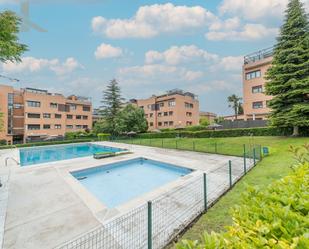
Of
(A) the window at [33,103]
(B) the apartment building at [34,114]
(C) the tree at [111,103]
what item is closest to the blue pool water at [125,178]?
(C) the tree at [111,103]

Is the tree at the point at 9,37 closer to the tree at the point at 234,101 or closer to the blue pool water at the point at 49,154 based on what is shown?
the blue pool water at the point at 49,154

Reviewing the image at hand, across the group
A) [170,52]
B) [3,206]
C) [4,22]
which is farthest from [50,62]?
[3,206]

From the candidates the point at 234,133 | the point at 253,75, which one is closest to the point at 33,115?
the point at 234,133

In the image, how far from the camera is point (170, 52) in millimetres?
27516

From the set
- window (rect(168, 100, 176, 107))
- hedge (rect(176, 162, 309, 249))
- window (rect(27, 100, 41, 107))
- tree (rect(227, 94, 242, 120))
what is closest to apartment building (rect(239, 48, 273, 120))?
window (rect(168, 100, 176, 107))

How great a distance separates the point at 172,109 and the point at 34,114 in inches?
1205

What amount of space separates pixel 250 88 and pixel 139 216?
28.0m

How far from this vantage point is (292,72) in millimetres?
16766

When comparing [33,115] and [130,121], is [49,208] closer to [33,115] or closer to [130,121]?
[130,121]

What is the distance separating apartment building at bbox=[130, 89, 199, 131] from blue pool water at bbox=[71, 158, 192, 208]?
98.3ft

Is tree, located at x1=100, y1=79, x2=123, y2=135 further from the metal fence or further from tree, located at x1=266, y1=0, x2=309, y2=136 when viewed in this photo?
the metal fence

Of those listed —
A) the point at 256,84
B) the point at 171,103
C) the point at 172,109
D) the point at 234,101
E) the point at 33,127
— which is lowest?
the point at 33,127

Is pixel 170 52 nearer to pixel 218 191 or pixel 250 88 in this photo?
pixel 250 88

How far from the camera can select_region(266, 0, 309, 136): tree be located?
1600 cm
